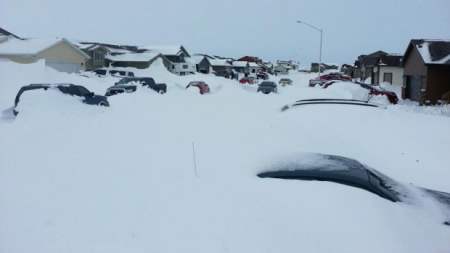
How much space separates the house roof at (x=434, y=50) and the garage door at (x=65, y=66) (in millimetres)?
35132

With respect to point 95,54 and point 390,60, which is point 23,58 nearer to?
point 95,54

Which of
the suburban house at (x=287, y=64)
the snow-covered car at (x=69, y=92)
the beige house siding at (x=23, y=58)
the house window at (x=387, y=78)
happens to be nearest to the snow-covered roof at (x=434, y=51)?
the house window at (x=387, y=78)

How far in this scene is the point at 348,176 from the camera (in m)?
5.11

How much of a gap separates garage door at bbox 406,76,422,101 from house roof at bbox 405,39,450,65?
2071 mm

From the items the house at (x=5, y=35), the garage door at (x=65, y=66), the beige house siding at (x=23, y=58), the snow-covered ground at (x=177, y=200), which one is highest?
the house at (x=5, y=35)

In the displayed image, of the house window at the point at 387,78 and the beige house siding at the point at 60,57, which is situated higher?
the beige house siding at the point at 60,57

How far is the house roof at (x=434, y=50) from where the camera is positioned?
35.5m

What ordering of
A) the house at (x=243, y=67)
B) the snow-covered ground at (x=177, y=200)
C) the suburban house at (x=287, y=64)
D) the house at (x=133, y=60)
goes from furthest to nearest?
the suburban house at (x=287, y=64) < the house at (x=243, y=67) < the house at (x=133, y=60) < the snow-covered ground at (x=177, y=200)

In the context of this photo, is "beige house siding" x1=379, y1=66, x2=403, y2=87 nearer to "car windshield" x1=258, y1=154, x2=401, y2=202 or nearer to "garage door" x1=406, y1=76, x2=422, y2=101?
"garage door" x1=406, y1=76, x2=422, y2=101

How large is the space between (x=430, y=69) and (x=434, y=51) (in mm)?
1973

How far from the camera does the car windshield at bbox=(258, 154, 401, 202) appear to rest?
506cm

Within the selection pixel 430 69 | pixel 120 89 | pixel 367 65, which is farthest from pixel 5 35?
pixel 367 65

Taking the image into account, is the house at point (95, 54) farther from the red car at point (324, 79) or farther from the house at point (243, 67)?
the house at point (243, 67)

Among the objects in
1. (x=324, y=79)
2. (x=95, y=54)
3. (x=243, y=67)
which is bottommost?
(x=324, y=79)
